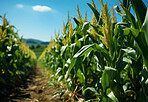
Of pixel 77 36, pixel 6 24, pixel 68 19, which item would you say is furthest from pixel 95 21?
pixel 6 24

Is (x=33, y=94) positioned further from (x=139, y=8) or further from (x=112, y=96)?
(x=139, y=8)

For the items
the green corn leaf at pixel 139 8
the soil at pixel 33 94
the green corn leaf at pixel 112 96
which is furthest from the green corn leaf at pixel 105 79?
the soil at pixel 33 94

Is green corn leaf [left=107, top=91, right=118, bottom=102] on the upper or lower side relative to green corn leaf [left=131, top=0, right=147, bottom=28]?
lower

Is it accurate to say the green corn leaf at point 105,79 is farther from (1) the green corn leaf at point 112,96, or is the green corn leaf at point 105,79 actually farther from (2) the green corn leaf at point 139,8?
(2) the green corn leaf at point 139,8

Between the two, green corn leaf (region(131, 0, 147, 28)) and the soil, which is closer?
green corn leaf (region(131, 0, 147, 28))

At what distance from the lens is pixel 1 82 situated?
9.78 ft

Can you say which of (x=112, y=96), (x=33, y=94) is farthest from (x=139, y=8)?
(x=33, y=94)

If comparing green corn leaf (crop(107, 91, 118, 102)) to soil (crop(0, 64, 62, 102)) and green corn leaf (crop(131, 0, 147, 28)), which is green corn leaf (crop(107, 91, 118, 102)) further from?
soil (crop(0, 64, 62, 102))

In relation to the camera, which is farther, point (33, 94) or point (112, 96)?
point (33, 94)

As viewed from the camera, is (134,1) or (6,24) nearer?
(134,1)

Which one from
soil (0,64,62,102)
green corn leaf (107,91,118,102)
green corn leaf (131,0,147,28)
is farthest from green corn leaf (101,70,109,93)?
soil (0,64,62,102)

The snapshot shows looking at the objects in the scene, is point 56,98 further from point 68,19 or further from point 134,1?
point 134,1

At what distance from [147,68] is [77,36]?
4.66 ft

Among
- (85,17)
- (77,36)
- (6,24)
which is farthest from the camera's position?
(6,24)
